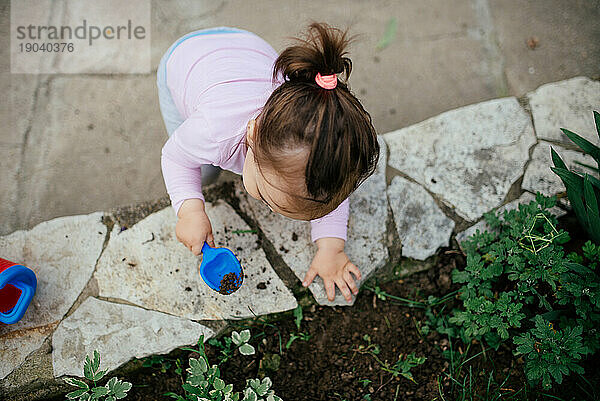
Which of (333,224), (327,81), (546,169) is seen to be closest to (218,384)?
(333,224)

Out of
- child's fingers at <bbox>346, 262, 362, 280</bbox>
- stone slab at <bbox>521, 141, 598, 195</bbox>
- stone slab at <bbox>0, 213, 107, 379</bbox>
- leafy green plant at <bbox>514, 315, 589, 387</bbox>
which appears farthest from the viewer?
stone slab at <bbox>521, 141, 598, 195</bbox>

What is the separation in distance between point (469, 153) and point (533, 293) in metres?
0.59

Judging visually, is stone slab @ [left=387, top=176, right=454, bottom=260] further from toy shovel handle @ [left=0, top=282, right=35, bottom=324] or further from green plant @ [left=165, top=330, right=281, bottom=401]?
toy shovel handle @ [left=0, top=282, right=35, bottom=324]

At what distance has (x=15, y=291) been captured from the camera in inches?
60.1

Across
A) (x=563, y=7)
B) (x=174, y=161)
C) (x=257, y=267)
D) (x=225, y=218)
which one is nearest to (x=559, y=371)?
(x=257, y=267)

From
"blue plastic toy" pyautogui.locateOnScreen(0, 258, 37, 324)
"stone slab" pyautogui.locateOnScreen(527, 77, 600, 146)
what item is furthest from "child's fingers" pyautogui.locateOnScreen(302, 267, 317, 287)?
"stone slab" pyautogui.locateOnScreen(527, 77, 600, 146)

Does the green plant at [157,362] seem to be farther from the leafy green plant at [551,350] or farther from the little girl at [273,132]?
the leafy green plant at [551,350]

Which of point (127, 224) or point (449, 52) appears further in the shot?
point (449, 52)

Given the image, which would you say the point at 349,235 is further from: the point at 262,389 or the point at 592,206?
the point at 592,206

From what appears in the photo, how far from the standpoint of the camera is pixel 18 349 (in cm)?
153

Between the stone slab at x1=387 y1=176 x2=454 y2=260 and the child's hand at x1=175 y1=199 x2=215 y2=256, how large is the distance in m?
0.66

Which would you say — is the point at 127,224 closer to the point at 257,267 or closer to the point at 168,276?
the point at 168,276

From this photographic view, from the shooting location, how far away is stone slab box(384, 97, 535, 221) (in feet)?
5.90

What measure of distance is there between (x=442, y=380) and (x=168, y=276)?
0.94m
